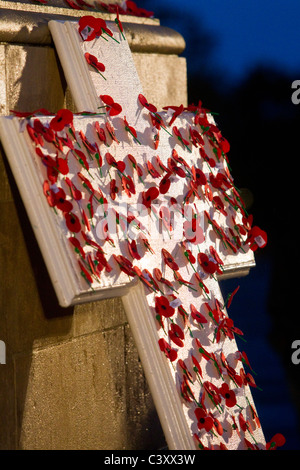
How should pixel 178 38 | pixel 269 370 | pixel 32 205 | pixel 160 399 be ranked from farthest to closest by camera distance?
pixel 269 370, pixel 178 38, pixel 160 399, pixel 32 205

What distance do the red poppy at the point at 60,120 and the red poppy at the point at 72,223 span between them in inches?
15.2

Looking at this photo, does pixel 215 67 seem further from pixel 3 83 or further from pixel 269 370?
pixel 3 83

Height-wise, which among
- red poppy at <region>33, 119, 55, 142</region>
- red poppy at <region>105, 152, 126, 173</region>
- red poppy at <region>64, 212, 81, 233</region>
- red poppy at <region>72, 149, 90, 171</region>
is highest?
red poppy at <region>33, 119, 55, 142</region>

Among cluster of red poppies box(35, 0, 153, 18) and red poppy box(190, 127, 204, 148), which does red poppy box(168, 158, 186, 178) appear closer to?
red poppy box(190, 127, 204, 148)

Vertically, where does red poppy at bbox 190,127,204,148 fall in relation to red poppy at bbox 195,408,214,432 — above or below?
above

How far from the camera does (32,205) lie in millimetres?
3713

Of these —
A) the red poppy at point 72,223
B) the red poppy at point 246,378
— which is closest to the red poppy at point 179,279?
the red poppy at point 246,378

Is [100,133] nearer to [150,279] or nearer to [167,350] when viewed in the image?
[150,279]

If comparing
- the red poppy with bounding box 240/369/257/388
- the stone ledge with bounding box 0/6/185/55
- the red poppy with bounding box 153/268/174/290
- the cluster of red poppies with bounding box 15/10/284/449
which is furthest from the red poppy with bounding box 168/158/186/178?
the red poppy with bounding box 240/369/257/388

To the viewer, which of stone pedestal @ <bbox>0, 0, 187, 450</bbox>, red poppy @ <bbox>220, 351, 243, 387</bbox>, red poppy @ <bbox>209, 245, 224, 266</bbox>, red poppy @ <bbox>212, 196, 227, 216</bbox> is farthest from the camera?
red poppy @ <bbox>212, 196, 227, 216</bbox>

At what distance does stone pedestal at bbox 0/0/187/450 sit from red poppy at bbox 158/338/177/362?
931 millimetres

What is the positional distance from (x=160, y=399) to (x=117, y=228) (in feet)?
2.60

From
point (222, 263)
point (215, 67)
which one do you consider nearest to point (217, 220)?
point (222, 263)

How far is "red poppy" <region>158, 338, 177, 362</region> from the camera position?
3.98 metres
